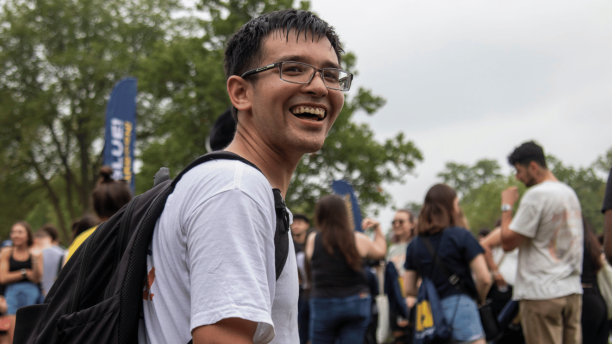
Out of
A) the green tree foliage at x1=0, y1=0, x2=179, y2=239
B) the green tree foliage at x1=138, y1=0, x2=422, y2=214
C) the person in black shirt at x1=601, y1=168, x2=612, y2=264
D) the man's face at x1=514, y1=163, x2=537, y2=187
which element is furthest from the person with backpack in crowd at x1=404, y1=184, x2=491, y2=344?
the green tree foliage at x1=0, y1=0, x2=179, y2=239

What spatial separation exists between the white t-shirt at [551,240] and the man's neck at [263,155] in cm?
375

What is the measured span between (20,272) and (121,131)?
14.0 feet

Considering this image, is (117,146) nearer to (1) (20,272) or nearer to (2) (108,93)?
(1) (20,272)

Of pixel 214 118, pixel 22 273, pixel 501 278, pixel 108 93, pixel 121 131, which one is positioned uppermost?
pixel 108 93

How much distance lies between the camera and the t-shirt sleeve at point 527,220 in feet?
15.8

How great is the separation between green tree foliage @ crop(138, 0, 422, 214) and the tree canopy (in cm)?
4

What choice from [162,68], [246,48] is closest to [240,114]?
[246,48]

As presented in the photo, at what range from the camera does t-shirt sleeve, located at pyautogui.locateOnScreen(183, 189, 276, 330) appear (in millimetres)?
1130

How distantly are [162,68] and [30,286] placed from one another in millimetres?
16028

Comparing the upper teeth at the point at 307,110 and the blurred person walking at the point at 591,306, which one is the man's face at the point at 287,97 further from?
the blurred person walking at the point at 591,306

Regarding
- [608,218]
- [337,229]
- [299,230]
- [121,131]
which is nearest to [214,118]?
[121,131]

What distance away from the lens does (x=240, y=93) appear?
1.66 meters

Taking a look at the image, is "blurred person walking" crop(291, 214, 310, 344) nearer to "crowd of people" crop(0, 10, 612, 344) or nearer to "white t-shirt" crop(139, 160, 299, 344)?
"crowd of people" crop(0, 10, 612, 344)

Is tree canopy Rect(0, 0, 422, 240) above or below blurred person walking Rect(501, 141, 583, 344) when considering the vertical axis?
above
